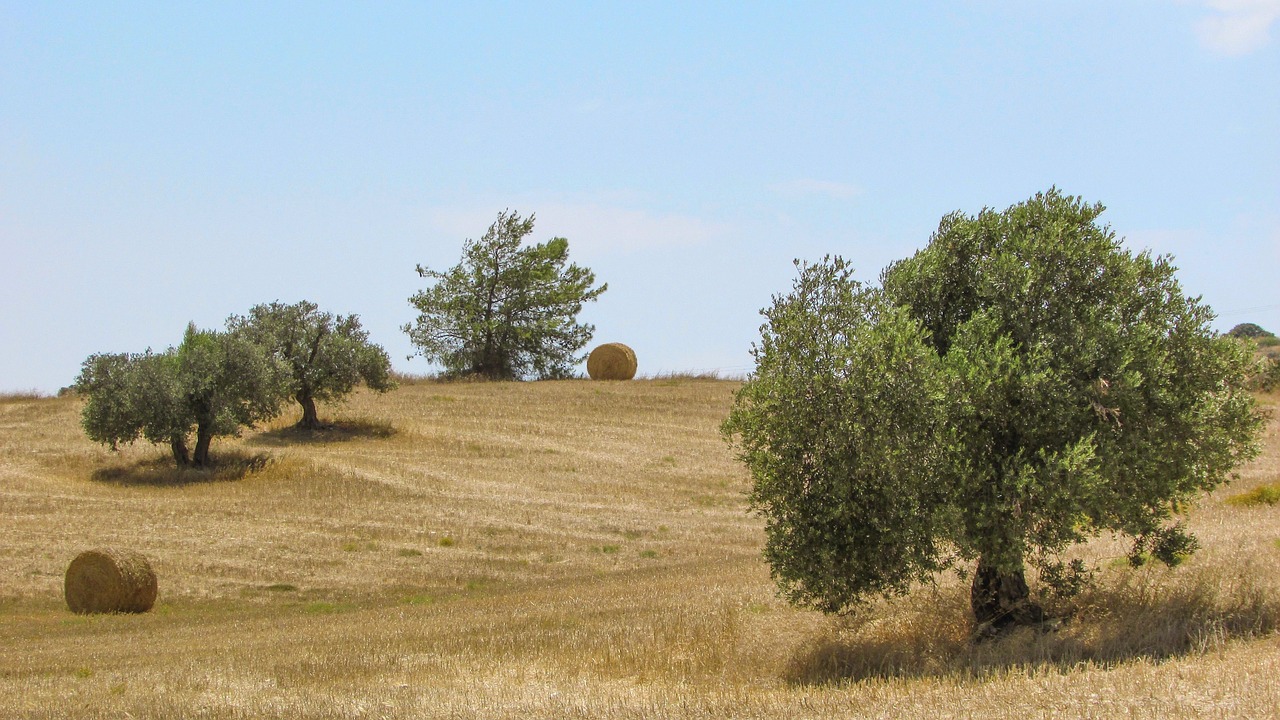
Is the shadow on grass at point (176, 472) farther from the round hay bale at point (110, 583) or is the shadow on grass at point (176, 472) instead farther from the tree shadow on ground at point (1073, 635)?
the tree shadow on ground at point (1073, 635)

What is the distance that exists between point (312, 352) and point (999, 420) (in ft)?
137

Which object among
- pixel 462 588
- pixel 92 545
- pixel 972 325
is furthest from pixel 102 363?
pixel 972 325

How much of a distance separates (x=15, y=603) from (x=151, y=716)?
17.2 m

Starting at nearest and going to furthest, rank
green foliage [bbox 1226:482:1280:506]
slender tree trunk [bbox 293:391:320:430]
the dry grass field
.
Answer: the dry grass field → green foliage [bbox 1226:482:1280:506] → slender tree trunk [bbox 293:391:320:430]

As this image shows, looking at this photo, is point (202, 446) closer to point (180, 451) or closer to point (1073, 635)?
point (180, 451)

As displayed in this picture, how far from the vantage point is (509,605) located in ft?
80.1

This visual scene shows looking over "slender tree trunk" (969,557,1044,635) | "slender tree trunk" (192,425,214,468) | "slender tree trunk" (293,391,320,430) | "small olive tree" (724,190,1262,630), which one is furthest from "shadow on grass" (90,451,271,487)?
"slender tree trunk" (969,557,1044,635)

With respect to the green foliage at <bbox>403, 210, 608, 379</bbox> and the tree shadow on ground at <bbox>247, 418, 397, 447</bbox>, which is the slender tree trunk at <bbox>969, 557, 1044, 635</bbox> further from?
the green foliage at <bbox>403, 210, 608, 379</bbox>

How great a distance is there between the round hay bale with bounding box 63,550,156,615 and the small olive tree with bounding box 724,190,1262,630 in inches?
682

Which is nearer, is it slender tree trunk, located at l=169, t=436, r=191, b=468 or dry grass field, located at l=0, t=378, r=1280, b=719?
dry grass field, located at l=0, t=378, r=1280, b=719

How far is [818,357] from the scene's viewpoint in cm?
1606

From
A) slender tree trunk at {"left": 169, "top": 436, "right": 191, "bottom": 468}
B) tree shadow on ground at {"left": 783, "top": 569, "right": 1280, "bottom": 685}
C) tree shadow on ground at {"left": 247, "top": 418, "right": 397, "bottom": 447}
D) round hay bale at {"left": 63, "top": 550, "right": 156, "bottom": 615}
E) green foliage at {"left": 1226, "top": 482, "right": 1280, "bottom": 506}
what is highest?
tree shadow on ground at {"left": 247, "top": 418, "right": 397, "bottom": 447}

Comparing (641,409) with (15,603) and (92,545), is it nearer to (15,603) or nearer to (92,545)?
(92,545)

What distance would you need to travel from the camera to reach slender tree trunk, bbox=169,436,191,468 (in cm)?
4282
